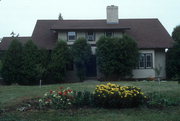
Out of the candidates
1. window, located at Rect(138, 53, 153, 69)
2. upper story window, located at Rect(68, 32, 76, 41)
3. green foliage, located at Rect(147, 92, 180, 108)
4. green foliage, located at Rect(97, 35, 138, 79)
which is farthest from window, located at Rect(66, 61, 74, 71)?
green foliage, located at Rect(147, 92, 180, 108)

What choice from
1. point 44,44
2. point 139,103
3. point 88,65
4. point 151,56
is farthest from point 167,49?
point 139,103

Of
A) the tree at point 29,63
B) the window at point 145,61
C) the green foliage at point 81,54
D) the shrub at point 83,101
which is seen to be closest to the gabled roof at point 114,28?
the window at point 145,61

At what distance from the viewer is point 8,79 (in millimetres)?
23516

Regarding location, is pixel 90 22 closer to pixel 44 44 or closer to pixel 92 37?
pixel 92 37

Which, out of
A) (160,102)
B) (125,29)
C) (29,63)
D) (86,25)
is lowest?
(160,102)

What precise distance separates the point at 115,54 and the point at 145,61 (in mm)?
3990

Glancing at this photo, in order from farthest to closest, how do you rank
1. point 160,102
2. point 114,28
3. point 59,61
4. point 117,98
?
1. point 114,28
2. point 59,61
3. point 160,102
4. point 117,98

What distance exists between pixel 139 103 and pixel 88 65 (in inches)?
624

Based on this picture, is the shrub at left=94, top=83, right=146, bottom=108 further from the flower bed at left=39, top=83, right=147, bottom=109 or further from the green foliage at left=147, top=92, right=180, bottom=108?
the green foliage at left=147, top=92, right=180, bottom=108

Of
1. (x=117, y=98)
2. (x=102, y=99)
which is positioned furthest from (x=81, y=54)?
(x=117, y=98)

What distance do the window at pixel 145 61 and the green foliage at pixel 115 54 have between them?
229cm

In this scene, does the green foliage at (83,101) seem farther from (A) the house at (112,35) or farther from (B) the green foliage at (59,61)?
(A) the house at (112,35)

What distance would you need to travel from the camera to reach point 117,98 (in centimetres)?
977

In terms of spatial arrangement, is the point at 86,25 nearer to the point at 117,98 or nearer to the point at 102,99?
the point at 102,99
